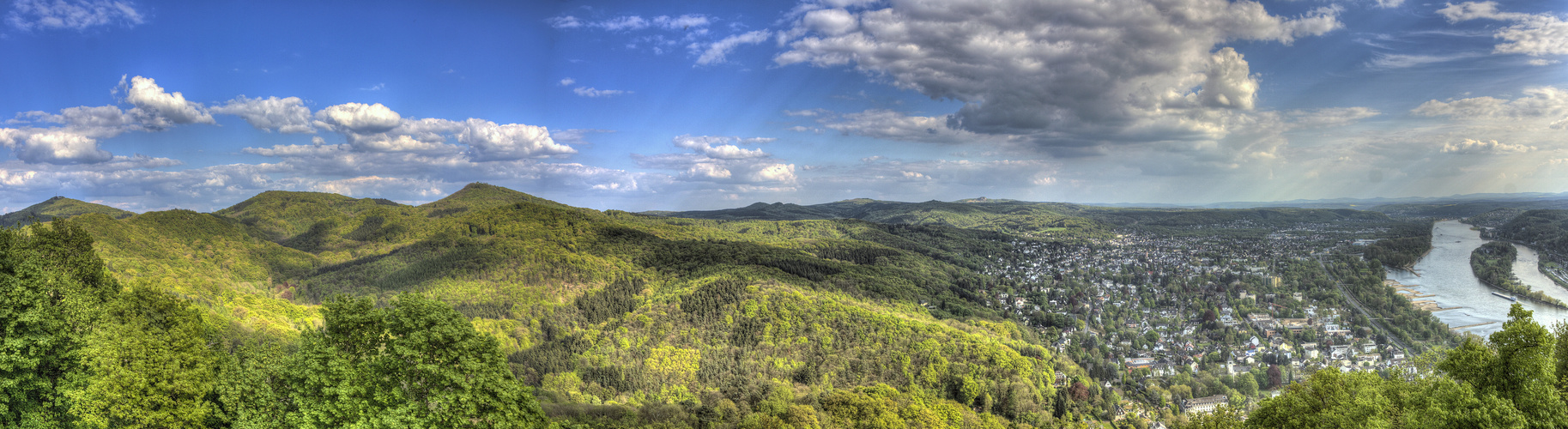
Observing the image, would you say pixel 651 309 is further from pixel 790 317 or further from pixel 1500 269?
pixel 1500 269

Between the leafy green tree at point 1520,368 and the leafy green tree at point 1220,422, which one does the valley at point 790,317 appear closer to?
the leafy green tree at point 1220,422

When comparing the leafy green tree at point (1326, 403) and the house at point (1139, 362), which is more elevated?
the leafy green tree at point (1326, 403)

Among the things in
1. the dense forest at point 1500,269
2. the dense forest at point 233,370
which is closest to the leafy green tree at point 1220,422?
the dense forest at point 233,370

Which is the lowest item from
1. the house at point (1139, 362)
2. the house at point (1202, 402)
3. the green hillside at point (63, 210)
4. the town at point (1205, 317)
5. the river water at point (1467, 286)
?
the house at point (1202, 402)

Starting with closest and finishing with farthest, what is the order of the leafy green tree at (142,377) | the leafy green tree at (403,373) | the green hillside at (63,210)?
1. the leafy green tree at (403,373)
2. the leafy green tree at (142,377)
3. the green hillside at (63,210)

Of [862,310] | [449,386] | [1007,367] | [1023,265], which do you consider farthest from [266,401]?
[1023,265]

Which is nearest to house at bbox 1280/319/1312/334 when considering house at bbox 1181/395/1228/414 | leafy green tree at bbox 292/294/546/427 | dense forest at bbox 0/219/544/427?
house at bbox 1181/395/1228/414

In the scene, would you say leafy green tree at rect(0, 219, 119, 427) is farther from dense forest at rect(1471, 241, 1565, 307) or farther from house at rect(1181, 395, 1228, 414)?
dense forest at rect(1471, 241, 1565, 307)
